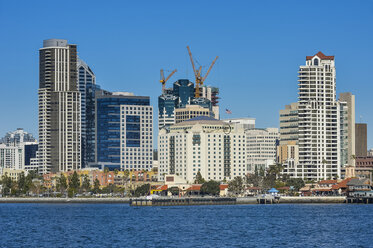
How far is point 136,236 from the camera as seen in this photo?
513ft

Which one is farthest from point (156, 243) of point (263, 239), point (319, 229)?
point (319, 229)

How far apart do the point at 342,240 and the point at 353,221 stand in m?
47.9

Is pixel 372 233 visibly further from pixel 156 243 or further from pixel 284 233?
pixel 156 243

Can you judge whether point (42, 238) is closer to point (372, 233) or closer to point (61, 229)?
point (61, 229)

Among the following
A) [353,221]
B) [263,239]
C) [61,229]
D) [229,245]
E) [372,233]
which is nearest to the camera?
[229,245]

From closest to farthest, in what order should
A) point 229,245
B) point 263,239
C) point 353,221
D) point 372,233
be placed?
point 229,245 → point 263,239 → point 372,233 → point 353,221

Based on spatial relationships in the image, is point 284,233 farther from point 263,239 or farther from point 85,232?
point 85,232

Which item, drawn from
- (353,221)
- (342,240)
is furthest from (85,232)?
(353,221)

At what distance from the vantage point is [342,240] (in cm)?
14525

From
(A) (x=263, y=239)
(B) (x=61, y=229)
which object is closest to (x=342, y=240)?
(A) (x=263, y=239)

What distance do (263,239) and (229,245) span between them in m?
11.8

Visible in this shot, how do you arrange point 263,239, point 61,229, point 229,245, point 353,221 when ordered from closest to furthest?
1. point 229,245
2. point 263,239
3. point 61,229
4. point 353,221

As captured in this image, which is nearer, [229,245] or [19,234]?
[229,245]

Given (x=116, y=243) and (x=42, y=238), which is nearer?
(x=116, y=243)
